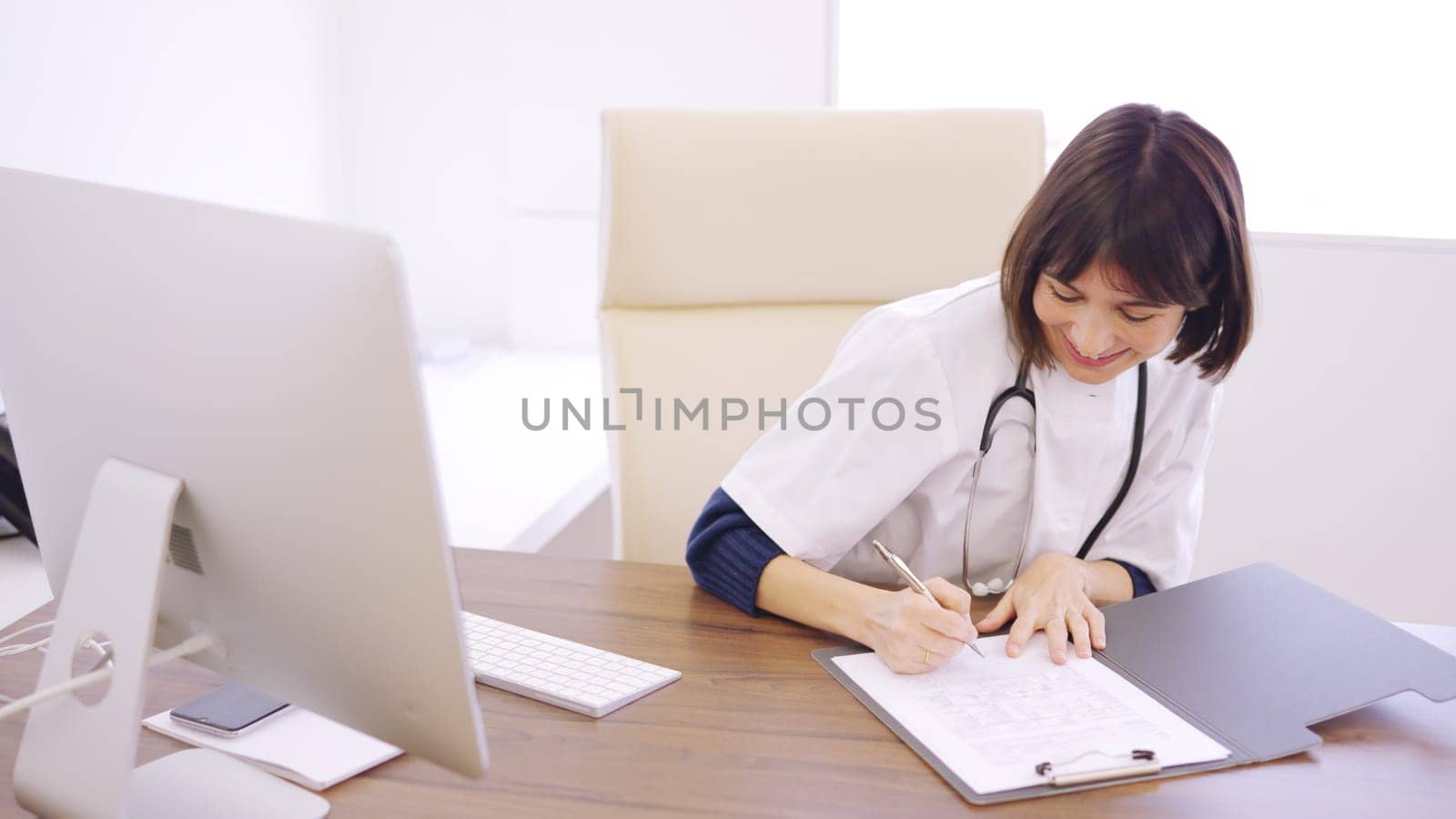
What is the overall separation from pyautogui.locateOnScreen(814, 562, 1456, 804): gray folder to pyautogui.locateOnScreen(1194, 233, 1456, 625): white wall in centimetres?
123

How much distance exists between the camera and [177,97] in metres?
2.19

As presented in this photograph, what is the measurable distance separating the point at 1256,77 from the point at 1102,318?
1.48m

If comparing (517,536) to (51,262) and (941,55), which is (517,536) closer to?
(51,262)

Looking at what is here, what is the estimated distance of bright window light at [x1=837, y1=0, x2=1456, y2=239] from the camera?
231cm

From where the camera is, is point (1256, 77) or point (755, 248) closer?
point (755, 248)

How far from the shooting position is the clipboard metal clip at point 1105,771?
88cm

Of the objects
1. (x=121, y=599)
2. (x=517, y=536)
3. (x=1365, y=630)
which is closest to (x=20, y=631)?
(x=121, y=599)

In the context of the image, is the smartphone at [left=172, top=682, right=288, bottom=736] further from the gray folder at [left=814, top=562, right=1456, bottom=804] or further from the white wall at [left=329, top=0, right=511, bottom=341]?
the white wall at [left=329, top=0, right=511, bottom=341]

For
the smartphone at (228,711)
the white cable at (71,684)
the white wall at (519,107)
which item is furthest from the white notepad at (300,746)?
the white wall at (519,107)

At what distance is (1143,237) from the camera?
42.4 inches

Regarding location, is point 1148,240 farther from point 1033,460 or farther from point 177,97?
point 177,97

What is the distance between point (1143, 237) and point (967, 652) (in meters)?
0.39

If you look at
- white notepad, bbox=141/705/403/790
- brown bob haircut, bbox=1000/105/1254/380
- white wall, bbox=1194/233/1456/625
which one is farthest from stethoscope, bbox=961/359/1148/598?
white wall, bbox=1194/233/1456/625

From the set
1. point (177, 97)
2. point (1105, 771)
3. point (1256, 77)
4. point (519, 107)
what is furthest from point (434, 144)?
point (1105, 771)
